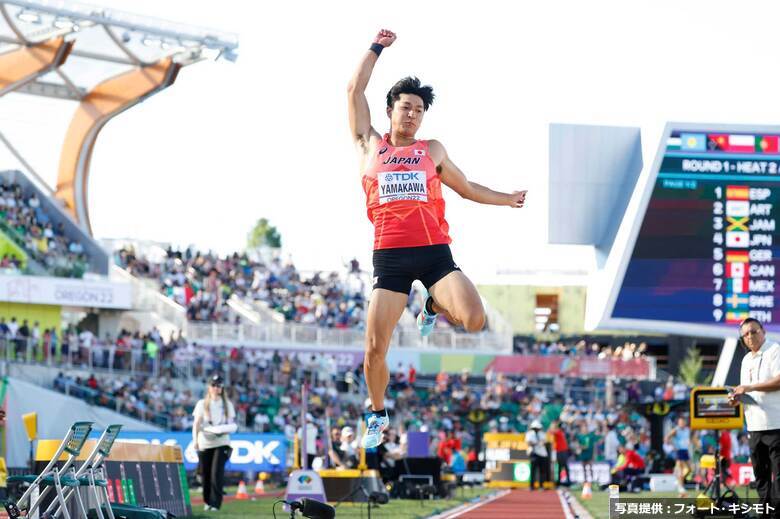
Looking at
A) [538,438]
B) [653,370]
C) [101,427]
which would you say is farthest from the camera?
[653,370]

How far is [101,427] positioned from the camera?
1158 inches

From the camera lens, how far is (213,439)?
16172 mm

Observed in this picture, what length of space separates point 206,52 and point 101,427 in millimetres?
14525

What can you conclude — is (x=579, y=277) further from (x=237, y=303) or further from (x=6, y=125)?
(x=6, y=125)

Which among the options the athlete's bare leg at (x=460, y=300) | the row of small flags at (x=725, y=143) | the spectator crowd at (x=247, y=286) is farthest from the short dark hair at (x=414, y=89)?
the spectator crowd at (x=247, y=286)

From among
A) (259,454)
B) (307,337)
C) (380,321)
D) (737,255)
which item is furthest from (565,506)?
(307,337)

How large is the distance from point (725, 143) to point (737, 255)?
202 centimetres

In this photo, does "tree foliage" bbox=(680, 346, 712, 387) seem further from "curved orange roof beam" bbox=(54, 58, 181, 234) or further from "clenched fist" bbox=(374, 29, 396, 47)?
"clenched fist" bbox=(374, 29, 396, 47)

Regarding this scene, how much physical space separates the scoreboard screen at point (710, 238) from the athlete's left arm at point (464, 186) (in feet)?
54.8

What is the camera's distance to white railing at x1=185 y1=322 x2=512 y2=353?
135ft

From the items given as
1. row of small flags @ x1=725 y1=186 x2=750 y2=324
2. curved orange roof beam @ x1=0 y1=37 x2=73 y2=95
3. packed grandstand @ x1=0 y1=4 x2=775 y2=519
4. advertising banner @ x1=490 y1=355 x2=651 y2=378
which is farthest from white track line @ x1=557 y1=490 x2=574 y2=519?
curved orange roof beam @ x1=0 y1=37 x2=73 y2=95

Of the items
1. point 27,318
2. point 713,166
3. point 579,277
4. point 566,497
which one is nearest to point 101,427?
point 27,318

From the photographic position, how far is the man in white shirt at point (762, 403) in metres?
11.6

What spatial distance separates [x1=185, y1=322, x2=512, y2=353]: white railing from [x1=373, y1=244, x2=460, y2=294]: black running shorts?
3283 cm
